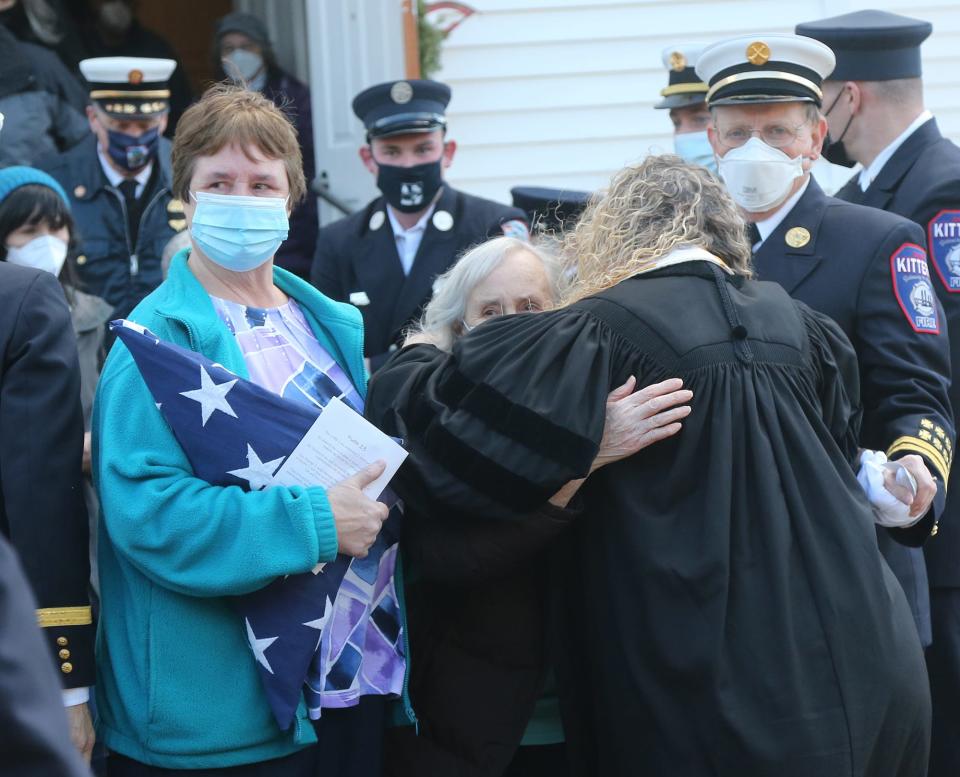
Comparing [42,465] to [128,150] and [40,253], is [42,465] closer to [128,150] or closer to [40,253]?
[40,253]

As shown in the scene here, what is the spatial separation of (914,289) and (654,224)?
887mm

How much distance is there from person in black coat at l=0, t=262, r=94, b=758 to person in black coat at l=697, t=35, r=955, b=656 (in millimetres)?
1816

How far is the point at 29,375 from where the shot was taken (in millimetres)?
2875

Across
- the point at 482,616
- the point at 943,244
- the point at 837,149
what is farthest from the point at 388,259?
the point at 482,616

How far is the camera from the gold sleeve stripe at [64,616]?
284 centimetres

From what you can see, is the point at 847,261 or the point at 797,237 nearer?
the point at 847,261

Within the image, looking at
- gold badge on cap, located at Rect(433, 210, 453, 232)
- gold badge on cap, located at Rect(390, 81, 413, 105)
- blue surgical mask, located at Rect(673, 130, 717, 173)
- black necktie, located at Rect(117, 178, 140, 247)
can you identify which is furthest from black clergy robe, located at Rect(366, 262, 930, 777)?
black necktie, located at Rect(117, 178, 140, 247)

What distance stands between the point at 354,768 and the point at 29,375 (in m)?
1.09

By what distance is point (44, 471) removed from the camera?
288cm

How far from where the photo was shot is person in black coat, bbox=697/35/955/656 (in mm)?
3354

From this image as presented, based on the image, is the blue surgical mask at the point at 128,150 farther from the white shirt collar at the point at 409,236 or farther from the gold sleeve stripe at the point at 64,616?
the gold sleeve stripe at the point at 64,616

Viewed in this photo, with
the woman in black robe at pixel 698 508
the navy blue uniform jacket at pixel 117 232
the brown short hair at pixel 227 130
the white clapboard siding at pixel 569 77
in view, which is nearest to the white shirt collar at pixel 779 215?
the woman in black robe at pixel 698 508

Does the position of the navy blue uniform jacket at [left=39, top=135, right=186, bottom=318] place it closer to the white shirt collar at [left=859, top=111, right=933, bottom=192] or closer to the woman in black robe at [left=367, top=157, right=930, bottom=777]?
the white shirt collar at [left=859, top=111, right=933, bottom=192]

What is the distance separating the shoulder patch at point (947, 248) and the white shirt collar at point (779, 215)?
0.48m
